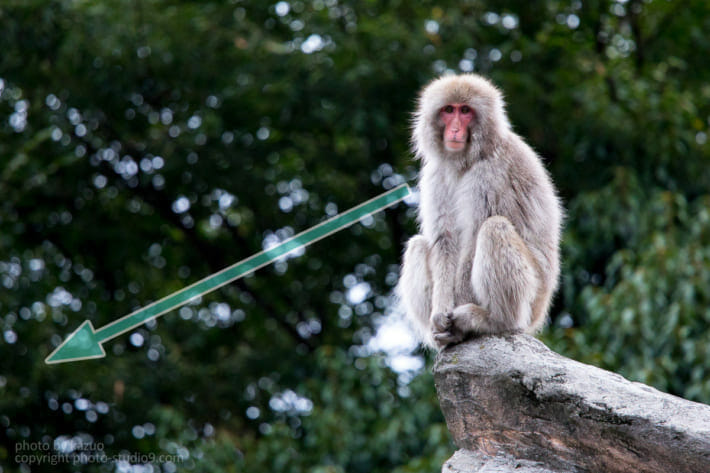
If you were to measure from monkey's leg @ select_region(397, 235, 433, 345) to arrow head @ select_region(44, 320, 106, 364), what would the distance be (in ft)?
14.3

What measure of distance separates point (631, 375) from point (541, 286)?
3.28m

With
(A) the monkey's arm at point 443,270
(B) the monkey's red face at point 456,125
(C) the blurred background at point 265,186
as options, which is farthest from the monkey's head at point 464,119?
(C) the blurred background at point 265,186

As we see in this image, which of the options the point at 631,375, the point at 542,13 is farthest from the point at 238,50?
the point at 631,375

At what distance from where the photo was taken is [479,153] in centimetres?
548

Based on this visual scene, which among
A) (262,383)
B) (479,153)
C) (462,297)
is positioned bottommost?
(262,383)

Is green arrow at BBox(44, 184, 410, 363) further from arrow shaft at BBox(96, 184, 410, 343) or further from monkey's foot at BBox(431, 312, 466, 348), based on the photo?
monkey's foot at BBox(431, 312, 466, 348)

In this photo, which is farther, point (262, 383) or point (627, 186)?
point (262, 383)

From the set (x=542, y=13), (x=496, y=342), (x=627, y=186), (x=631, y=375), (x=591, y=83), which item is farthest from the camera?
(x=542, y=13)

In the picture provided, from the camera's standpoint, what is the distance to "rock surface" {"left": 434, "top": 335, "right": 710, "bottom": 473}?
4.34 metres

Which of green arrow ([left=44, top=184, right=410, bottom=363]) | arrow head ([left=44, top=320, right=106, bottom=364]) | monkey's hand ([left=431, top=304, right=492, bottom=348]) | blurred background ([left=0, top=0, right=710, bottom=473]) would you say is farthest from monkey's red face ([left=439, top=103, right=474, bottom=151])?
arrow head ([left=44, top=320, right=106, bottom=364])

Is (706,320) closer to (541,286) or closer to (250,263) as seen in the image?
(541,286)

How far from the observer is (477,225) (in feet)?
17.7

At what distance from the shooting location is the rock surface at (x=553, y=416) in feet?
14.2

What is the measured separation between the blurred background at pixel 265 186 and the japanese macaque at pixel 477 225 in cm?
415
